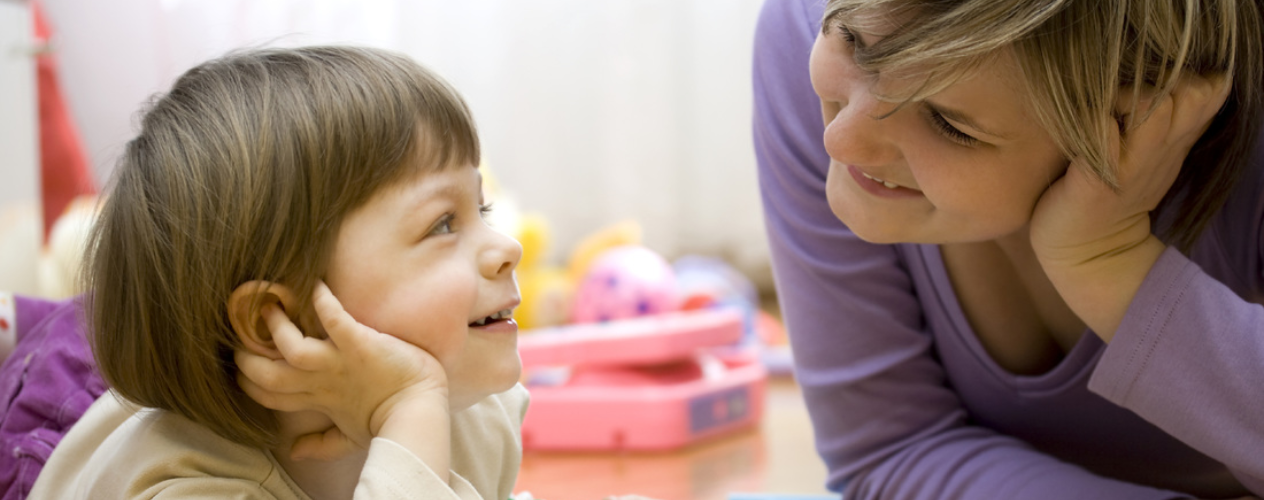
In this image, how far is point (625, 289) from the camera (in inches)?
77.0

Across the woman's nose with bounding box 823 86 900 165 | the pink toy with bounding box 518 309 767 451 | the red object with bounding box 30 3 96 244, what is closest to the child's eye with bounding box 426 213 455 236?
the woman's nose with bounding box 823 86 900 165

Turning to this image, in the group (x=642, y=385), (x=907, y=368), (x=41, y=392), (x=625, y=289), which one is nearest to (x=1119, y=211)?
(x=907, y=368)

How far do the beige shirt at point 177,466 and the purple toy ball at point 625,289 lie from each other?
3.51 feet

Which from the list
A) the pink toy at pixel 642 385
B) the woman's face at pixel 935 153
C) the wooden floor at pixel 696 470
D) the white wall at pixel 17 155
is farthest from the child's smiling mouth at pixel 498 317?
the white wall at pixel 17 155

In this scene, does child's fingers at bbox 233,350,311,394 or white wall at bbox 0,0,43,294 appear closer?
child's fingers at bbox 233,350,311,394

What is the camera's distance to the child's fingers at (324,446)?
75cm

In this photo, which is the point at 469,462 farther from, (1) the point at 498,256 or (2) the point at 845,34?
(2) the point at 845,34

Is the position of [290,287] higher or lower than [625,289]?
higher

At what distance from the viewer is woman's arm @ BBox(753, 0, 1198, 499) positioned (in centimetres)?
95

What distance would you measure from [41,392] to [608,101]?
1.83 m

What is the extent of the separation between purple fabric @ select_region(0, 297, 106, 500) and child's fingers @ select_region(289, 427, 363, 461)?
0.25 m

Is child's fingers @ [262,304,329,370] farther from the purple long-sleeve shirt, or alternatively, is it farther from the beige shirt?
the purple long-sleeve shirt

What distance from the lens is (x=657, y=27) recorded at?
Answer: 2.58m

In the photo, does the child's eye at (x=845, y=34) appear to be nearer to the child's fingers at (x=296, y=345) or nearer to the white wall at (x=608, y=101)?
the child's fingers at (x=296, y=345)
